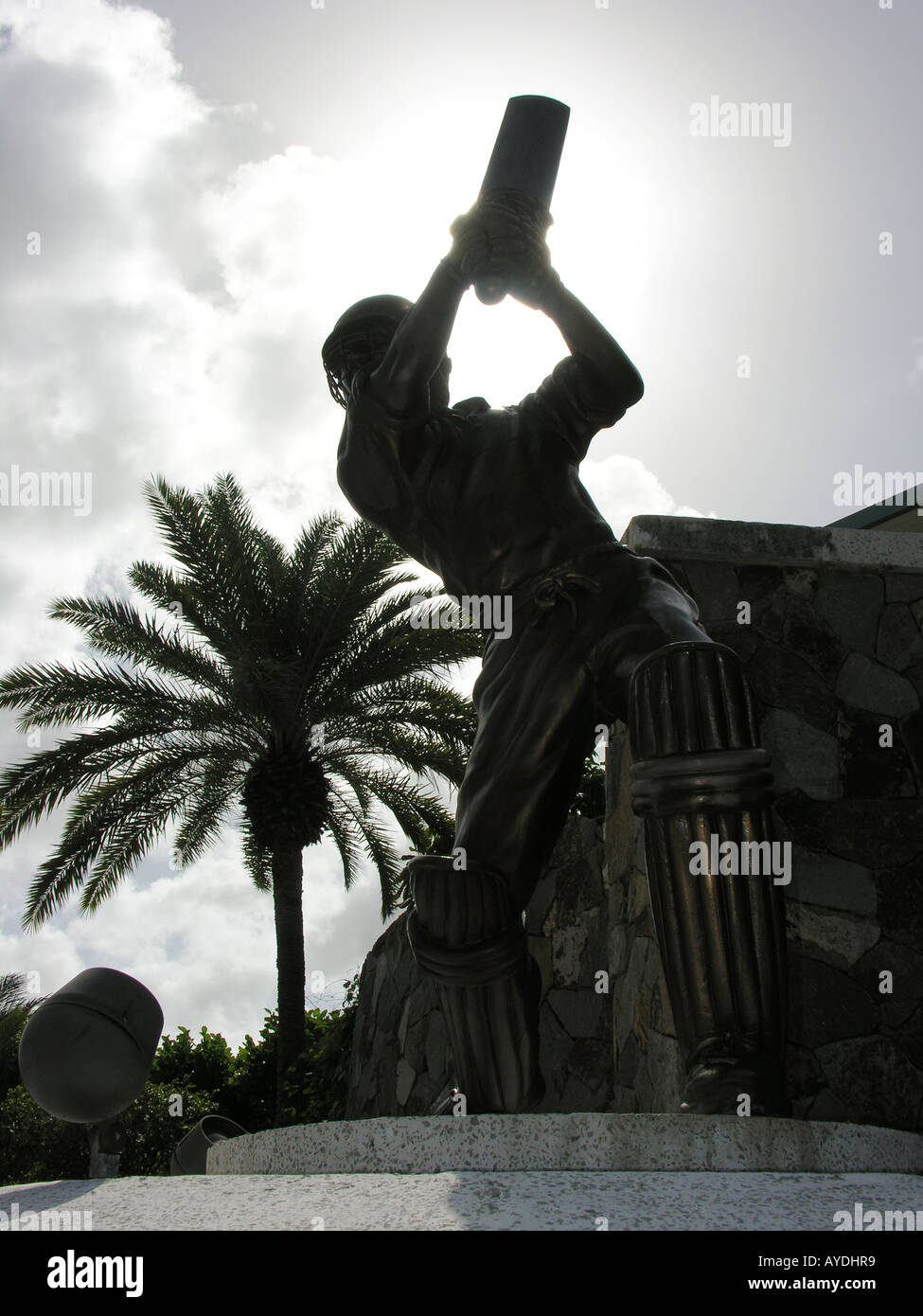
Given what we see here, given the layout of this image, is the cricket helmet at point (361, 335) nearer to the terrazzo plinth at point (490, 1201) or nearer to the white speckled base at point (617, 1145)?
the white speckled base at point (617, 1145)

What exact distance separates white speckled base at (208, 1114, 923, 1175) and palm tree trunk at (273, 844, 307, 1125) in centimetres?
1038

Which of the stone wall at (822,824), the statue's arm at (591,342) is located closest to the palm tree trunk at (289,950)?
the stone wall at (822,824)

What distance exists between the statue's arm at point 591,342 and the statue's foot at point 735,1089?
1.55 metres

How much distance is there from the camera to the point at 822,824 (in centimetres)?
519

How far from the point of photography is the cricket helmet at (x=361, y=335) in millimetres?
3064

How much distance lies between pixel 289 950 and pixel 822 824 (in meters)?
7.93

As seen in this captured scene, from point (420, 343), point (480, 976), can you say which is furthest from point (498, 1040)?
point (420, 343)

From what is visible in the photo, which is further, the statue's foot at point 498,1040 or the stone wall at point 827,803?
the stone wall at point 827,803

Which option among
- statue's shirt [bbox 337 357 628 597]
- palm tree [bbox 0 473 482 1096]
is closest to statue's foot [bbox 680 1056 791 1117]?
statue's shirt [bbox 337 357 628 597]

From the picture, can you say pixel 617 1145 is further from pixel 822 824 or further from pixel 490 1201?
pixel 822 824

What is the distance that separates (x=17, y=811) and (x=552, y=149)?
9.63 metres
